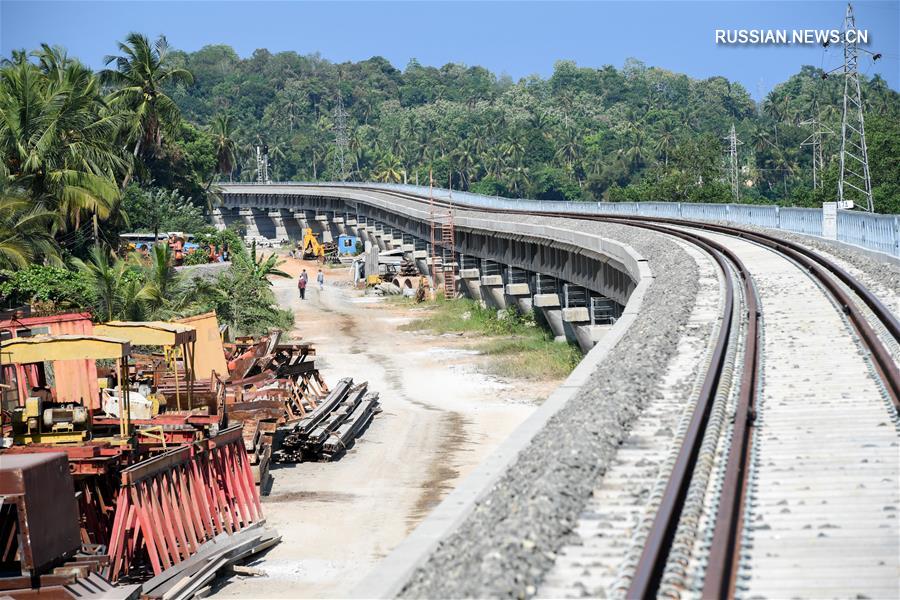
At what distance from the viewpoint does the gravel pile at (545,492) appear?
8305 millimetres

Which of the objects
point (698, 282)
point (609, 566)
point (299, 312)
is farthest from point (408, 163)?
point (609, 566)

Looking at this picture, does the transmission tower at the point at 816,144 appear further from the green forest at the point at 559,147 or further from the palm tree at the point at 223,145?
the palm tree at the point at 223,145

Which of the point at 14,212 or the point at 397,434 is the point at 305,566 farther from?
the point at 14,212

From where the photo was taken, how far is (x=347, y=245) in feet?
319

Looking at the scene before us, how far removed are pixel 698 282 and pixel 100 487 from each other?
1338 centimetres

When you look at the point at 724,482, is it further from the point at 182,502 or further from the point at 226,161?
the point at 226,161

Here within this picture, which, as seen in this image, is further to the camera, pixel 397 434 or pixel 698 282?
pixel 397 434

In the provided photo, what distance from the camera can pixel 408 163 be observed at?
555 ft

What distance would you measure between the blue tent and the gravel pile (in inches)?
3143

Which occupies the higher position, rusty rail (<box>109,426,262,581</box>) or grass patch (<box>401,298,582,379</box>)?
rusty rail (<box>109,426,262,581</box>)

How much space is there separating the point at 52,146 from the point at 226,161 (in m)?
73.5

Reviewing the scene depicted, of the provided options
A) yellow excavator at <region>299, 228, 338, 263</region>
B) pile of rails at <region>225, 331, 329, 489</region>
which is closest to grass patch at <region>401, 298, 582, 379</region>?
pile of rails at <region>225, 331, 329, 489</region>

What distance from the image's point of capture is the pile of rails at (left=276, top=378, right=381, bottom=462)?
25.2 m

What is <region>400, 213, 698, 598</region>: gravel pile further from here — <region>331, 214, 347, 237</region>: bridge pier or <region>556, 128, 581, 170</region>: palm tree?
<region>556, 128, 581, 170</region>: palm tree
